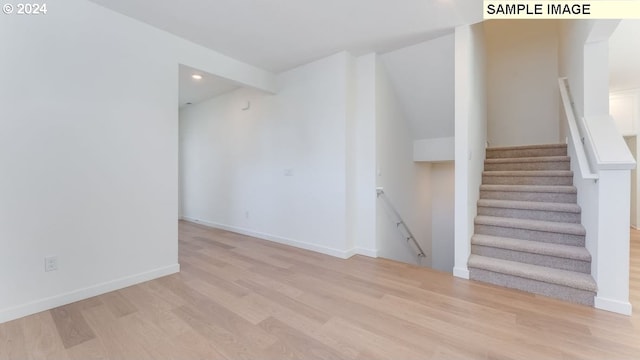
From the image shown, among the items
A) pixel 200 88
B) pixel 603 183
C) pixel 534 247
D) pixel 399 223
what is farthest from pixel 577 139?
pixel 200 88

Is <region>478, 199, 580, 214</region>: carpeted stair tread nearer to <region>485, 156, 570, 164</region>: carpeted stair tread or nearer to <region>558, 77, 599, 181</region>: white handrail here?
<region>558, 77, 599, 181</region>: white handrail

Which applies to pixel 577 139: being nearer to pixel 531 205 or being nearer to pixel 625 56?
pixel 531 205

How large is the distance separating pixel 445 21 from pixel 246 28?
2.05m

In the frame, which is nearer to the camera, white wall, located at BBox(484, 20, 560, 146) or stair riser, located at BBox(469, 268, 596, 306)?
stair riser, located at BBox(469, 268, 596, 306)

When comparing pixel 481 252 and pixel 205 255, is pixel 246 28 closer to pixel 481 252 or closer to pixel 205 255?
pixel 205 255

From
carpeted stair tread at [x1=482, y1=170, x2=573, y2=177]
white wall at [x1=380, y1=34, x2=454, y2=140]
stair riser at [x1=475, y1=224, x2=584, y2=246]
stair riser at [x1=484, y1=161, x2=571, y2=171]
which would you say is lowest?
stair riser at [x1=475, y1=224, x2=584, y2=246]

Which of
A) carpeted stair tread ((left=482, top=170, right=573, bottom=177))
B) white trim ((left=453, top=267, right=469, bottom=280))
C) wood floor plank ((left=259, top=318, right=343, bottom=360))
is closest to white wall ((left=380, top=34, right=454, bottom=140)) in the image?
carpeted stair tread ((left=482, top=170, right=573, bottom=177))

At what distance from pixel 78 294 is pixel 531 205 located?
4521mm

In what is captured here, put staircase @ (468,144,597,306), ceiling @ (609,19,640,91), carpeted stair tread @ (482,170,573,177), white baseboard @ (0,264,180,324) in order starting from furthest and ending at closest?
ceiling @ (609,19,640,91), carpeted stair tread @ (482,170,573,177), staircase @ (468,144,597,306), white baseboard @ (0,264,180,324)

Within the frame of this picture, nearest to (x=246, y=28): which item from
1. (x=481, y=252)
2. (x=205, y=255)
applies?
(x=205, y=255)

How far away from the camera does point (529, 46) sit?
4.54m

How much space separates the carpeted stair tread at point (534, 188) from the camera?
293 centimetres

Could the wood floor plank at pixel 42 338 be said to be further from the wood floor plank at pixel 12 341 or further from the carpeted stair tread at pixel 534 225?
the carpeted stair tread at pixel 534 225

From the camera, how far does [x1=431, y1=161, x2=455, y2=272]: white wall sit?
5.31m
